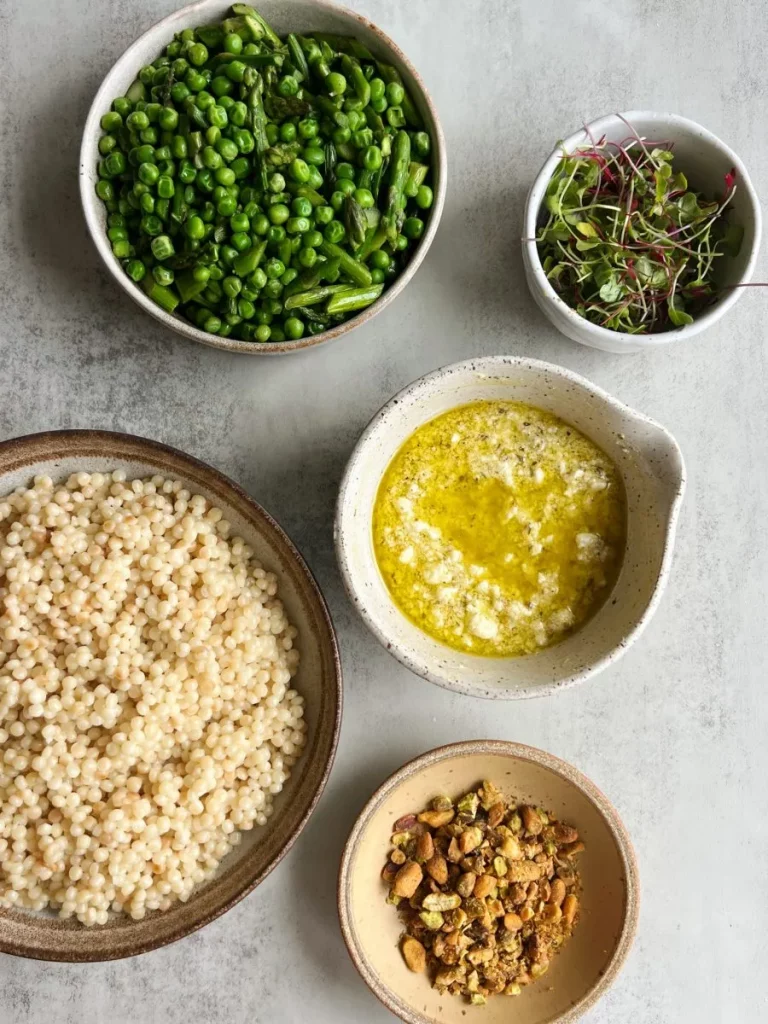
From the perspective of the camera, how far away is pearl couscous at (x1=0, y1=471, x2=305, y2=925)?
2.01 meters

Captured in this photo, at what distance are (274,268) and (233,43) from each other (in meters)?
0.56

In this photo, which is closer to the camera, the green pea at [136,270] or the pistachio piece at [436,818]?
the green pea at [136,270]

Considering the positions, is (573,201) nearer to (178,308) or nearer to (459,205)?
(459,205)

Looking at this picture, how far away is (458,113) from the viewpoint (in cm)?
239

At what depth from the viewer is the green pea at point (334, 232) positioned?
208 cm

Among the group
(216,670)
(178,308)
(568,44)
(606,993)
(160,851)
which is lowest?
(606,993)

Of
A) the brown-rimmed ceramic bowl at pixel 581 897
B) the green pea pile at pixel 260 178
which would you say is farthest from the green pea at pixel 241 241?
the brown-rimmed ceramic bowl at pixel 581 897

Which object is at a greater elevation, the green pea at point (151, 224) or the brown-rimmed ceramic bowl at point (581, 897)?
the green pea at point (151, 224)

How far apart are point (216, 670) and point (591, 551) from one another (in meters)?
0.99

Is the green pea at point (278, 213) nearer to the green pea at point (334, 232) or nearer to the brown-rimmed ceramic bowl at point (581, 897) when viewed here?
the green pea at point (334, 232)

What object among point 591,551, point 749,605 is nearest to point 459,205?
point 591,551

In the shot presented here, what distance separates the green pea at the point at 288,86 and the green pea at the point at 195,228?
38cm

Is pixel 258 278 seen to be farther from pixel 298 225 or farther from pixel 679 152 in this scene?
pixel 679 152

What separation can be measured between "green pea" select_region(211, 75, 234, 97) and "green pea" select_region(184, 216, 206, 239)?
1.05 ft
